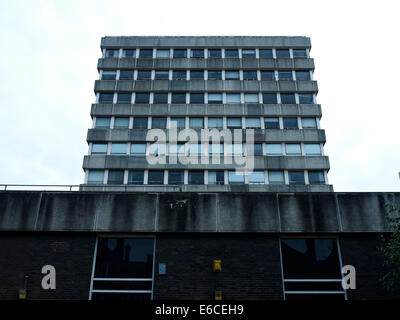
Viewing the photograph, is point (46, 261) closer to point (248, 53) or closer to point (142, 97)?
point (142, 97)

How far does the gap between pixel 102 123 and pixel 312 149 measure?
2512 centimetres

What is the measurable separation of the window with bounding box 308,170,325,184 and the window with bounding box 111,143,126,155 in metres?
21.3

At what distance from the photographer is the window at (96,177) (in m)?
41.4

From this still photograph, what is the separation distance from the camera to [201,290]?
1098 centimetres

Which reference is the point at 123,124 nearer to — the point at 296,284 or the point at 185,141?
the point at 185,141

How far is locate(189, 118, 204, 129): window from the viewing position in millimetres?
45422

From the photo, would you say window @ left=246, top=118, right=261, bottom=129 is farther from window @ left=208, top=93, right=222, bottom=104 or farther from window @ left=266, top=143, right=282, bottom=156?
window @ left=208, top=93, right=222, bottom=104

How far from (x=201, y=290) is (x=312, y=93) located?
4110 cm

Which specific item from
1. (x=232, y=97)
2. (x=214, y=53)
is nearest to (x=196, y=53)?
(x=214, y=53)

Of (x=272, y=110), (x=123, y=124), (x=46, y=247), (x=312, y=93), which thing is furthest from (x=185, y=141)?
(x=46, y=247)

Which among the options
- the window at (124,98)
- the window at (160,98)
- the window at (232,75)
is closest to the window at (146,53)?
the window at (160,98)

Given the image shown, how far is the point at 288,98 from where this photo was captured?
47.3 meters

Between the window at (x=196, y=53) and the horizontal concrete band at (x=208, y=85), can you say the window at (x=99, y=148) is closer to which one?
the horizontal concrete band at (x=208, y=85)

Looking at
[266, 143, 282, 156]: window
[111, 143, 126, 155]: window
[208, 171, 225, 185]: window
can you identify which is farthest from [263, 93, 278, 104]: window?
[111, 143, 126, 155]: window
